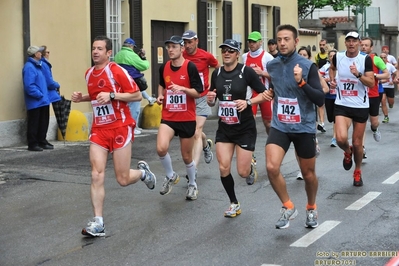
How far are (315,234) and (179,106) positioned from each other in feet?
9.26

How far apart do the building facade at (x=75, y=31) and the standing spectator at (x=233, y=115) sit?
269 inches

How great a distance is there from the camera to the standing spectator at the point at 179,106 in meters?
10.2

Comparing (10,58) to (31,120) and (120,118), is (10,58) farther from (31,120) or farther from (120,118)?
(120,118)

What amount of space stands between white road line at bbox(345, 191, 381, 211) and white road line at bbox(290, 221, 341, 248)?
84 centimetres

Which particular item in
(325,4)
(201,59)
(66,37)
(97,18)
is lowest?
(201,59)

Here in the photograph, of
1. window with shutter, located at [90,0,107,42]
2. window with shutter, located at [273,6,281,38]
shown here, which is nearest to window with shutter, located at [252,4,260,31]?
window with shutter, located at [273,6,281,38]

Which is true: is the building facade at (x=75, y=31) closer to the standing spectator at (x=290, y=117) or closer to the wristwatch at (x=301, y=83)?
the standing spectator at (x=290, y=117)

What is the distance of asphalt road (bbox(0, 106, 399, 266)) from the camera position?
291 inches

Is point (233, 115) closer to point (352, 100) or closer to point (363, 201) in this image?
point (363, 201)

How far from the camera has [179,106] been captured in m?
10.3

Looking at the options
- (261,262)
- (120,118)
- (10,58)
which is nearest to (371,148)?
(10,58)

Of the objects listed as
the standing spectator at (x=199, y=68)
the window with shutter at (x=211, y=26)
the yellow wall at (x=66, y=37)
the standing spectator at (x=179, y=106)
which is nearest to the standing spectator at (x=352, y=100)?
the standing spectator at (x=199, y=68)

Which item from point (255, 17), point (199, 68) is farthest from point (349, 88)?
point (255, 17)

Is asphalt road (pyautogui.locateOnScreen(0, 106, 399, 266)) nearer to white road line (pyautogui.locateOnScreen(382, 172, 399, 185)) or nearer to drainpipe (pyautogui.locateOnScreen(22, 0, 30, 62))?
white road line (pyautogui.locateOnScreen(382, 172, 399, 185))
